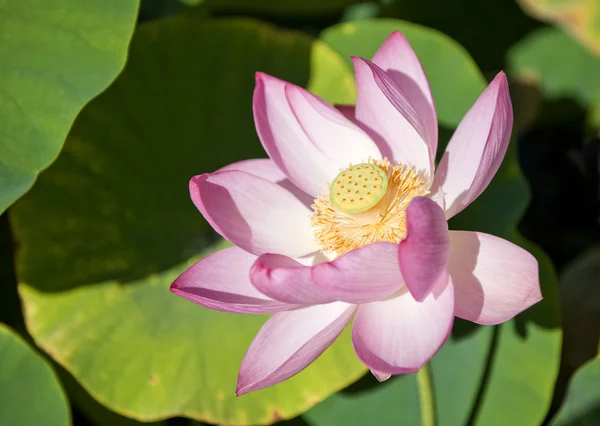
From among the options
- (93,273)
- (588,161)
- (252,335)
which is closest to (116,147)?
(93,273)

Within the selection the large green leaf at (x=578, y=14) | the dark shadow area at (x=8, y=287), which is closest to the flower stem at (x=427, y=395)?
the large green leaf at (x=578, y=14)

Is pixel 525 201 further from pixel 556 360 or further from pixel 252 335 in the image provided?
pixel 252 335

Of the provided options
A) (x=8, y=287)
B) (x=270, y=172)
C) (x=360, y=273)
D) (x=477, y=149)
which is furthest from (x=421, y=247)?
(x=8, y=287)

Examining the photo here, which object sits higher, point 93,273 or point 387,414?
point 93,273

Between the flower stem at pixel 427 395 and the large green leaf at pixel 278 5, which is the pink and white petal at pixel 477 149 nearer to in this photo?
the flower stem at pixel 427 395

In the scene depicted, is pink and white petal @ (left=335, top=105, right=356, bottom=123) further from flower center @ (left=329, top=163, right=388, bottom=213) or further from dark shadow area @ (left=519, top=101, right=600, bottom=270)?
dark shadow area @ (left=519, top=101, right=600, bottom=270)

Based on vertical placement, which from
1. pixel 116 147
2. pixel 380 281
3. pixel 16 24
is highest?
pixel 16 24
